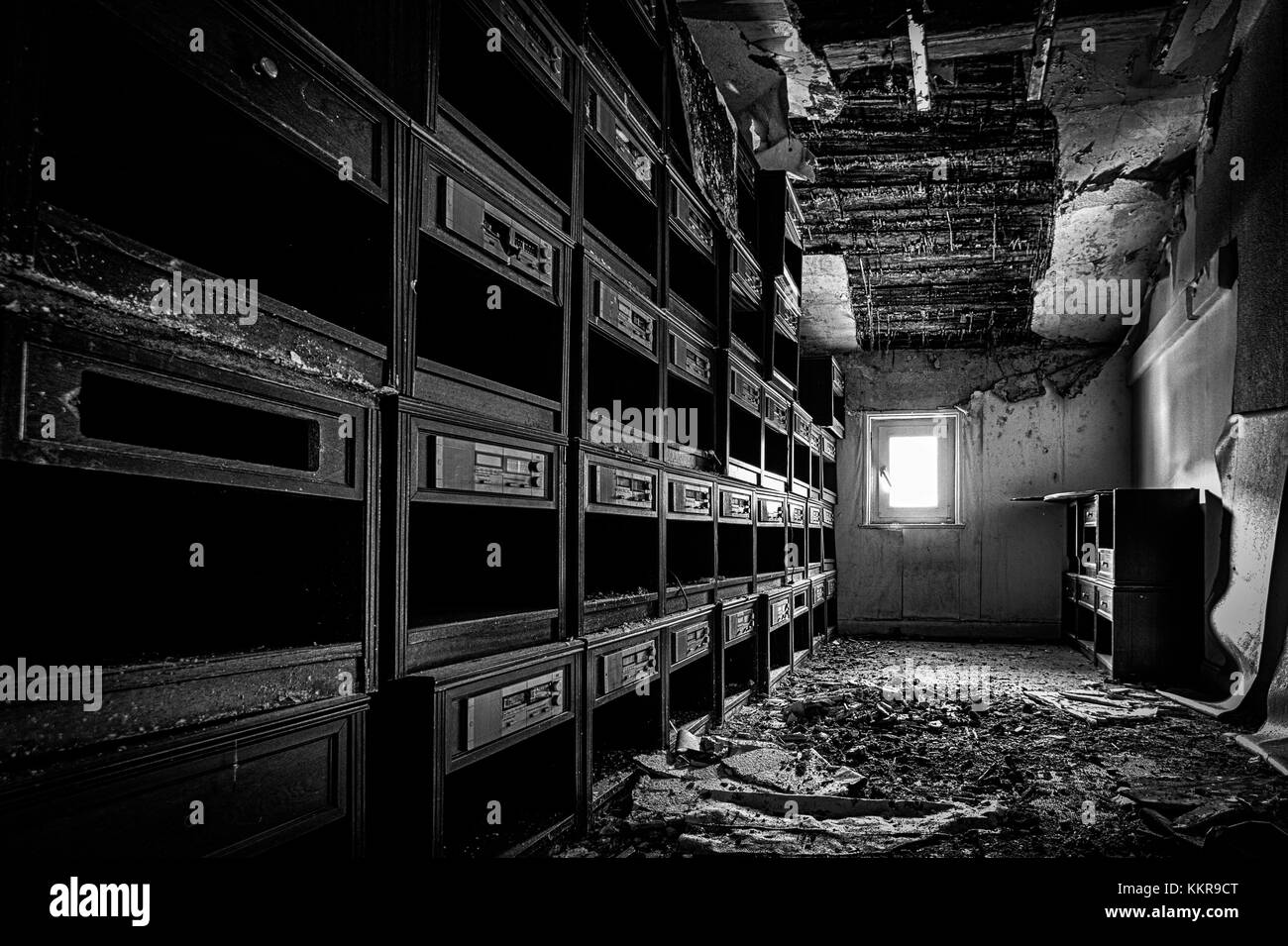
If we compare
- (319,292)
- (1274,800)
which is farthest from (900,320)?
(319,292)

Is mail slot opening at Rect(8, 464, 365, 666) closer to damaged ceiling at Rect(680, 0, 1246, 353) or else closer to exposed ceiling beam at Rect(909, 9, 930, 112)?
damaged ceiling at Rect(680, 0, 1246, 353)

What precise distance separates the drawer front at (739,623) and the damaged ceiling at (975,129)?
2457mm

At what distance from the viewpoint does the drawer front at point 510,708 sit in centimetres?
166

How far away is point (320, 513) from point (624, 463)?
3.99 feet

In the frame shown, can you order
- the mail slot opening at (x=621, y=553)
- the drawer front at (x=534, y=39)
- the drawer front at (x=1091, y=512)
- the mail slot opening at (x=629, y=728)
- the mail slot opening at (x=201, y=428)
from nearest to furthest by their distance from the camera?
the mail slot opening at (x=201, y=428), the drawer front at (x=534, y=39), the mail slot opening at (x=629, y=728), the mail slot opening at (x=621, y=553), the drawer front at (x=1091, y=512)

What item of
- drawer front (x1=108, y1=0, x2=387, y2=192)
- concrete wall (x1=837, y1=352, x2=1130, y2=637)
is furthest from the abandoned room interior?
concrete wall (x1=837, y1=352, x2=1130, y2=637)

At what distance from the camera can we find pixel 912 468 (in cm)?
798

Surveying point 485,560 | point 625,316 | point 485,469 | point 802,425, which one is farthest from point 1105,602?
point 485,469

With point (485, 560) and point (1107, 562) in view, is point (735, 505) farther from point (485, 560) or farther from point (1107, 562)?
point (1107, 562)

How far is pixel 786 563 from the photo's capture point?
17.3 feet

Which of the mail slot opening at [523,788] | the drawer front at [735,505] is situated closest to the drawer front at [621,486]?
the mail slot opening at [523,788]

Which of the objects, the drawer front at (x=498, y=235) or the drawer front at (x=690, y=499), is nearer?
the drawer front at (x=498, y=235)

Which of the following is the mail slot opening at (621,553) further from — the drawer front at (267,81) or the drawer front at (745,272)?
the drawer front at (267,81)

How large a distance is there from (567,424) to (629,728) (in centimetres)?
129
